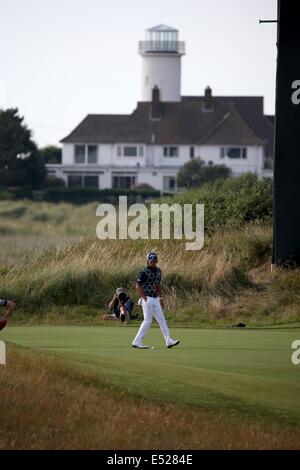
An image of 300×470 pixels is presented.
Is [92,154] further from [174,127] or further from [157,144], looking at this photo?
[174,127]

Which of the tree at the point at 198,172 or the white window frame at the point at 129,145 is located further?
the white window frame at the point at 129,145

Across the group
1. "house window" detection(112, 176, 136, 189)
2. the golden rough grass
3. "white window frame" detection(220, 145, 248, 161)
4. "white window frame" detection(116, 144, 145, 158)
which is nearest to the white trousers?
the golden rough grass

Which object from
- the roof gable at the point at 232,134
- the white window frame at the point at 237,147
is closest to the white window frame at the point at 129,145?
the roof gable at the point at 232,134

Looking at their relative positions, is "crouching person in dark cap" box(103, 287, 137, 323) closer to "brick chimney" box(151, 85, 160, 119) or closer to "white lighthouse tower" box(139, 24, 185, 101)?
"brick chimney" box(151, 85, 160, 119)

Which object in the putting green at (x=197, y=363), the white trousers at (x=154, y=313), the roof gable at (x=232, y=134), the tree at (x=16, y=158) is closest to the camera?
the putting green at (x=197, y=363)

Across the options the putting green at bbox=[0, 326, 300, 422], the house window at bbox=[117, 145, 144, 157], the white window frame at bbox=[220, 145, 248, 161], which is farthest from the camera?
the house window at bbox=[117, 145, 144, 157]

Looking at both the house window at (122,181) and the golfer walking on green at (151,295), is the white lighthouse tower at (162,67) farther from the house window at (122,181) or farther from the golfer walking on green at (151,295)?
the golfer walking on green at (151,295)

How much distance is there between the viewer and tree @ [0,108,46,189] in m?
108

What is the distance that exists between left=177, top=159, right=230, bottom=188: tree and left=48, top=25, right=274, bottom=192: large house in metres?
4.74

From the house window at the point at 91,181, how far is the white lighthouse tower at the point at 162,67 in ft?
34.2

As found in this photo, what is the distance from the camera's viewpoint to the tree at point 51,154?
136 meters

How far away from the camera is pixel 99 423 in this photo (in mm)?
15930

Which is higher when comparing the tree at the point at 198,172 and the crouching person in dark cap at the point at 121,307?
the crouching person in dark cap at the point at 121,307
